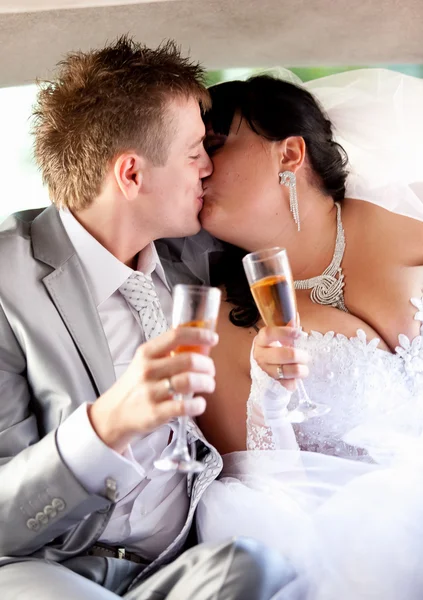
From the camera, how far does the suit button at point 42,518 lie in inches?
66.9

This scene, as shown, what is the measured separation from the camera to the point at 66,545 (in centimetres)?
190

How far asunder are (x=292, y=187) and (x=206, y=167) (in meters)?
0.26

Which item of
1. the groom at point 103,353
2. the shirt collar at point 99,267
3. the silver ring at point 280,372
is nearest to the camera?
the groom at point 103,353

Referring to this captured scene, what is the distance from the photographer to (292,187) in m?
2.32

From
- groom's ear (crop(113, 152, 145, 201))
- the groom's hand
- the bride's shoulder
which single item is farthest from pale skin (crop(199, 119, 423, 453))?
the groom's hand

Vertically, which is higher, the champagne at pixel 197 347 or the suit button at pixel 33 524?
the champagne at pixel 197 347

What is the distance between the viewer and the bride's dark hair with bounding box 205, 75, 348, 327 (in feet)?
7.61

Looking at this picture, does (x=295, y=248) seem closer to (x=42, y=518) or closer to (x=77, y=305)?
(x=77, y=305)

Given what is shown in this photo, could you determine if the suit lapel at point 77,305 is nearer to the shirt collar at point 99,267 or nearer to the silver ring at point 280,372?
the shirt collar at point 99,267

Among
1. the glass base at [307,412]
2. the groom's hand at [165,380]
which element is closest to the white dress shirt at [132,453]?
the glass base at [307,412]

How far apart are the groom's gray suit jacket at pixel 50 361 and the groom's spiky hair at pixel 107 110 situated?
0.67 feet

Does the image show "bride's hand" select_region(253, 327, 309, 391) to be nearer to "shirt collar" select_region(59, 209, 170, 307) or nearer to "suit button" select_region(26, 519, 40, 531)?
"shirt collar" select_region(59, 209, 170, 307)

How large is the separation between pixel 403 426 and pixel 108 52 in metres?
1.28

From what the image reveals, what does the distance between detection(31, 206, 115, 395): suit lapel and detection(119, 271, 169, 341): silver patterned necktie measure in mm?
142
